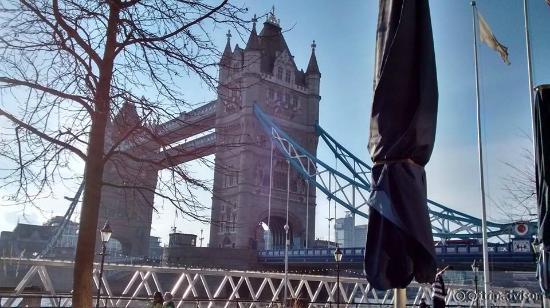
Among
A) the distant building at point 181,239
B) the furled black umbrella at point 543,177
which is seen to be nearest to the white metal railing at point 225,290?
the furled black umbrella at point 543,177

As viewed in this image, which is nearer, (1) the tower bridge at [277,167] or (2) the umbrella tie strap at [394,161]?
(2) the umbrella tie strap at [394,161]

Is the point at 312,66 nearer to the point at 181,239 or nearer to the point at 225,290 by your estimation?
the point at 181,239

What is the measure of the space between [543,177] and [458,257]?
32.7 meters

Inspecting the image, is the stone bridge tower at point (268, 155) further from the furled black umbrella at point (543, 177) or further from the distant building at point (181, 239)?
the furled black umbrella at point (543, 177)

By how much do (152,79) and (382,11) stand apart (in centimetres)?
351

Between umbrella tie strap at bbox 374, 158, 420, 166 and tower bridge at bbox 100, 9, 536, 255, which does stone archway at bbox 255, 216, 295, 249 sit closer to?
tower bridge at bbox 100, 9, 536, 255

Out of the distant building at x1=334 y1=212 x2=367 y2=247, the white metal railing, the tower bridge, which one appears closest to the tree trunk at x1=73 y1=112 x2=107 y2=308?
the white metal railing

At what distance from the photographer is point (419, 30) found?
3660 mm

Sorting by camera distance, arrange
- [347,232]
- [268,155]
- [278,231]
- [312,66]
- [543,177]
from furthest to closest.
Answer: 1. [347,232]
2. [312,66]
3. [278,231]
4. [268,155]
5. [543,177]

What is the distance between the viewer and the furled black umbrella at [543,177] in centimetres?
594

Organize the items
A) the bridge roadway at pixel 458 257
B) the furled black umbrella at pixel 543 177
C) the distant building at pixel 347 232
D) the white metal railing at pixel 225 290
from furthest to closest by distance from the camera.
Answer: the distant building at pixel 347 232 < the bridge roadway at pixel 458 257 < the white metal railing at pixel 225 290 < the furled black umbrella at pixel 543 177

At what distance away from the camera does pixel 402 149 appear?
3.45 m

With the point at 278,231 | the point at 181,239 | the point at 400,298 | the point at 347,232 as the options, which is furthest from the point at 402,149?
the point at 347,232

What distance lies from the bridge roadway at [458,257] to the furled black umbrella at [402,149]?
25.3 meters
